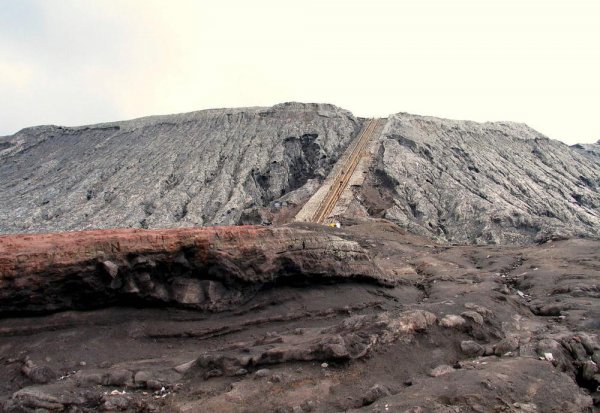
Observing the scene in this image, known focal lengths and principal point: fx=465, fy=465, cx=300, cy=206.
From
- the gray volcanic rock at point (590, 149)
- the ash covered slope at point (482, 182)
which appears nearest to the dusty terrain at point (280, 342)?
the ash covered slope at point (482, 182)

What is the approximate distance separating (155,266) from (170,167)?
38.9 m

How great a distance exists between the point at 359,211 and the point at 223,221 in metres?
11.2

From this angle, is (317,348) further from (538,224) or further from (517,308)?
(538,224)

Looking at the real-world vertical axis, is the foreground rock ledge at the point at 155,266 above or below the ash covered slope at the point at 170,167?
below

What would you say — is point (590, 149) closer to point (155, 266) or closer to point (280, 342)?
point (280, 342)

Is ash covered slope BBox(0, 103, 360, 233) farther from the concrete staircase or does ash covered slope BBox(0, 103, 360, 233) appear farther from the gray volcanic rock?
the gray volcanic rock

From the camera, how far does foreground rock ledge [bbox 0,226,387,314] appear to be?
10891 millimetres

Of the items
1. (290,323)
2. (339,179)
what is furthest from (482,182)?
(290,323)

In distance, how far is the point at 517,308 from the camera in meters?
A: 15.0

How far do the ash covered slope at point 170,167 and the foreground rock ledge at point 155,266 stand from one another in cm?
2433

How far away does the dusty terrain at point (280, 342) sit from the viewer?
8.89 m

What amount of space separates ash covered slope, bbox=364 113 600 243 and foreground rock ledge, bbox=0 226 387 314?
22.1m

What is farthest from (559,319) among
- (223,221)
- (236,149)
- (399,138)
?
(236,149)

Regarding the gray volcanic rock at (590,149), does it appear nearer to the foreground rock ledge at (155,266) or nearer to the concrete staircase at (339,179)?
the concrete staircase at (339,179)
